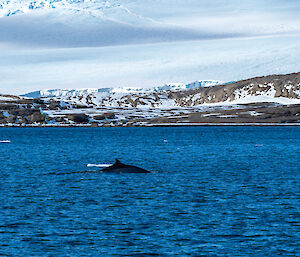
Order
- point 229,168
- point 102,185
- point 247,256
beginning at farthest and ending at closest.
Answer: point 229,168 → point 102,185 → point 247,256

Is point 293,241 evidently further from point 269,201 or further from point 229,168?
point 229,168

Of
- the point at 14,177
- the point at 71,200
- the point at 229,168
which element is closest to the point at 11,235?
the point at 71,200

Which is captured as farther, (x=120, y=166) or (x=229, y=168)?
(x=229, y=168)

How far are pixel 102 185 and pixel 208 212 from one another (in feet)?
73.5

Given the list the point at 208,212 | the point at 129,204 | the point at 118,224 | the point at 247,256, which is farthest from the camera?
the point at 129,204

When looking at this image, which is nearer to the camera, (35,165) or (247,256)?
(247,256)

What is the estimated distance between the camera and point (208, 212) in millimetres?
49219

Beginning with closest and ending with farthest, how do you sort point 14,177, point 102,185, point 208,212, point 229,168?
1. point 208,212
2. point 102,185
3. point 14,177
4. point 229,168

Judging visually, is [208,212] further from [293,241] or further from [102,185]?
[102,185]

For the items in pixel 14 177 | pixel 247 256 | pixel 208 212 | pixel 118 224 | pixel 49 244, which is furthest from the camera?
pixel 14 177

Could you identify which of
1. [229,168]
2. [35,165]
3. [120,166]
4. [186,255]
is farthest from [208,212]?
[35,165]

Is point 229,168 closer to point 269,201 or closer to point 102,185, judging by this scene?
point 102,185

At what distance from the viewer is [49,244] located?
126 feet

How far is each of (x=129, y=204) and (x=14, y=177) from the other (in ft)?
107
